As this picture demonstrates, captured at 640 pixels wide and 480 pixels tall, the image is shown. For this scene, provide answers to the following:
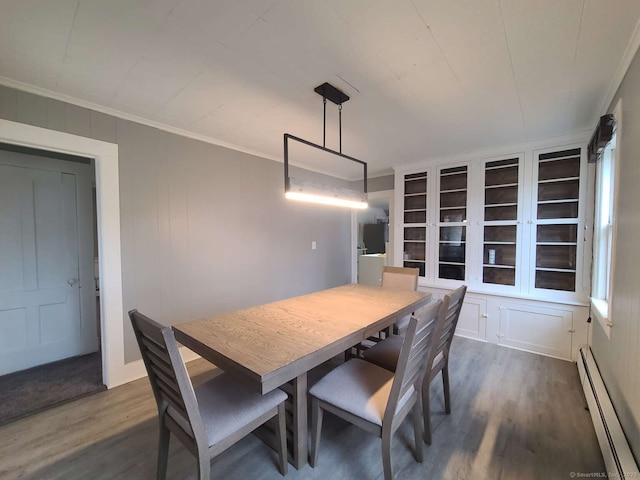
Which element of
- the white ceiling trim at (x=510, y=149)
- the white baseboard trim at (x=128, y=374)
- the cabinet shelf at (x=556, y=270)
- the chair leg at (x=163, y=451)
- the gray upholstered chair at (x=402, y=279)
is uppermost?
the white ceiling trim at (x=510, y=149)

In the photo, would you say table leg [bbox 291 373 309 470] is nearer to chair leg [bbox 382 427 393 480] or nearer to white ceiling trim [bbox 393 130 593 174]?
chair leg [bbox 382 427 393 480]

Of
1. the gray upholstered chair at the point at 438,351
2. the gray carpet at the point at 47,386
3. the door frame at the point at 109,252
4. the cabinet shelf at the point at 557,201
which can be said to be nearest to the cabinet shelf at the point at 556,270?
the cabinet shelf at the point at 557,201

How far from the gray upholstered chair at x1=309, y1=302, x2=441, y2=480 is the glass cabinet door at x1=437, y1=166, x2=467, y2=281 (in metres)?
2.27

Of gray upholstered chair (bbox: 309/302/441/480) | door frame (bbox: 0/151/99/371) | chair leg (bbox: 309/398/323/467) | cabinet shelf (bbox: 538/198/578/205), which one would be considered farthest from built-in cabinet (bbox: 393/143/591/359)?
door frame (bbox: 0/151/99/371)

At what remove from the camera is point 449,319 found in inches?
72.6

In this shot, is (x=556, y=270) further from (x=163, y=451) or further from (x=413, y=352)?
(x=163, y=451)

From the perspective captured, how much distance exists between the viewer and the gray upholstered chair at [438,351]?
175 cm

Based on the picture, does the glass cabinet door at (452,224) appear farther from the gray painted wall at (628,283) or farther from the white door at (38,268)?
the white door at (38,268)

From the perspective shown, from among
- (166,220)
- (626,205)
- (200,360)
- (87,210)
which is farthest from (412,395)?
(87,210)

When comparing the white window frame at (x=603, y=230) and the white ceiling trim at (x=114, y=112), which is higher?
the white ceiling trim at (x=114, y=112)

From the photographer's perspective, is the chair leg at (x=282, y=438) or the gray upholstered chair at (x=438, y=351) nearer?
the chair leg at (x=282, y=438)

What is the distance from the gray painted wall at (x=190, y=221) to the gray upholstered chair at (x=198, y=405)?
138cm

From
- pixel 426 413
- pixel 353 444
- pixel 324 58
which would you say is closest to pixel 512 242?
pixel 426 413

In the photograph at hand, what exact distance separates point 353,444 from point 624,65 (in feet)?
9.14
